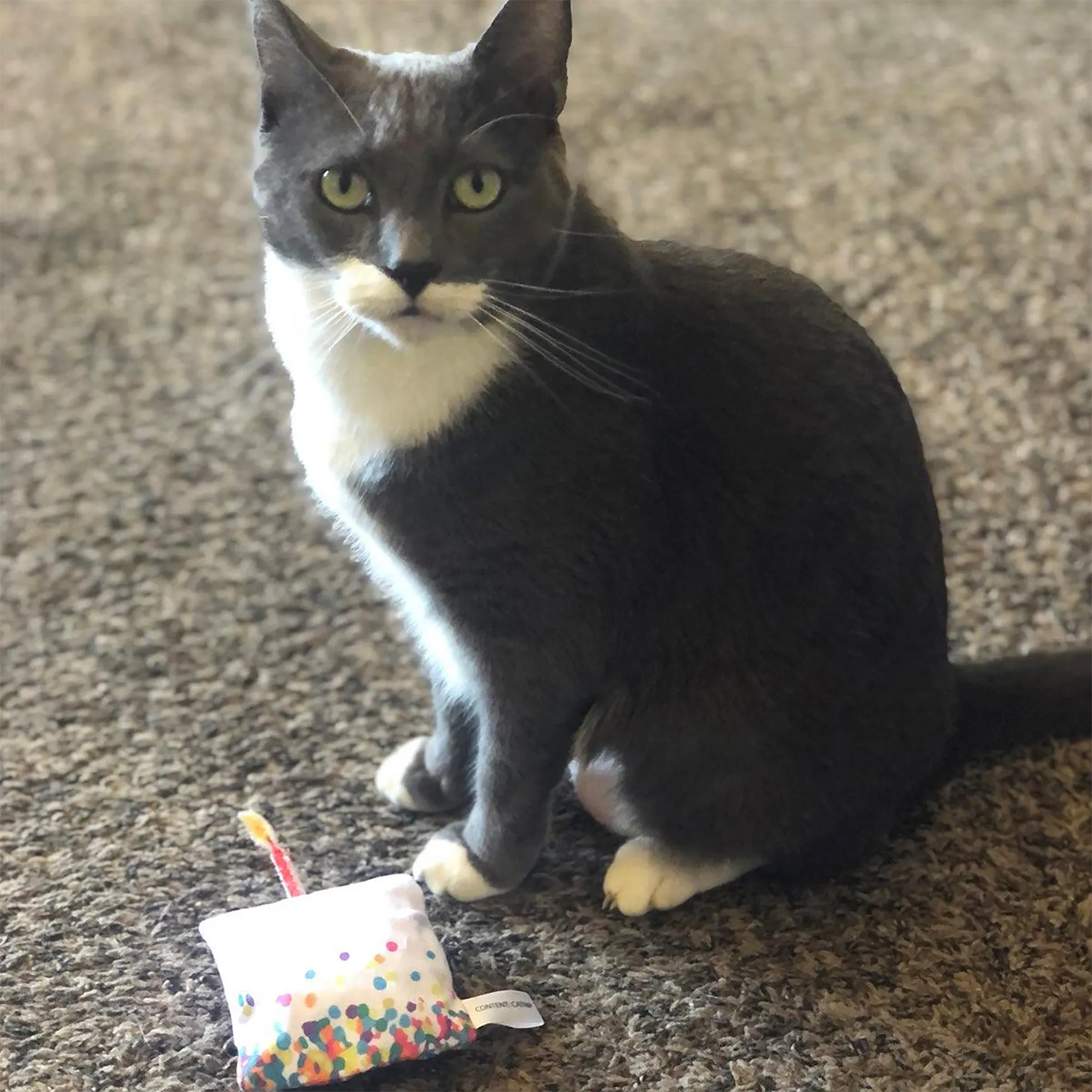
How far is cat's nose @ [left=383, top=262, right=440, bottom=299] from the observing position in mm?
896

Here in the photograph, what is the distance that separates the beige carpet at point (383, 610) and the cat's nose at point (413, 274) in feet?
1.95

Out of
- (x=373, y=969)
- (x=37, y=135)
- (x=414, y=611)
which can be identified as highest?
(x=37, y=135)

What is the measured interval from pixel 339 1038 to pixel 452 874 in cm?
22

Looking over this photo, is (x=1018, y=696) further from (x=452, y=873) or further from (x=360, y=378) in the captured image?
(x=360, y=378)

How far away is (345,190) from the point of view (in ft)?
3.05

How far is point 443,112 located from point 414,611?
1.44ft

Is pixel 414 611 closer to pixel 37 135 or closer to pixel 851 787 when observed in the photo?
pixel 851 787

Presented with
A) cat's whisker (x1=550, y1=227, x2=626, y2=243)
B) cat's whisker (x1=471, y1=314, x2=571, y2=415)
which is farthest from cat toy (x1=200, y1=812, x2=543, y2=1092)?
cat's whisker (x1=550, y1=227, x2=626, y2=243)

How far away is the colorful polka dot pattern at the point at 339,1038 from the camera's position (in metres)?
1.01

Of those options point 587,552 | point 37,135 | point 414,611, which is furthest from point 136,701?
point 37,135

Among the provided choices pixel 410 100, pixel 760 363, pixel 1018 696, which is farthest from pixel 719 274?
pixel 1018 696

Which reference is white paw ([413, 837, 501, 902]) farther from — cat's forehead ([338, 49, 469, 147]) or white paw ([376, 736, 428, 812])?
cat's forehead ([338, 49, 469, 147])

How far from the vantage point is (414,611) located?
1169mm

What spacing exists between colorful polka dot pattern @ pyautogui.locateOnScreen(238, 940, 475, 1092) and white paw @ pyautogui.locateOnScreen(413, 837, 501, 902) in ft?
0.54
